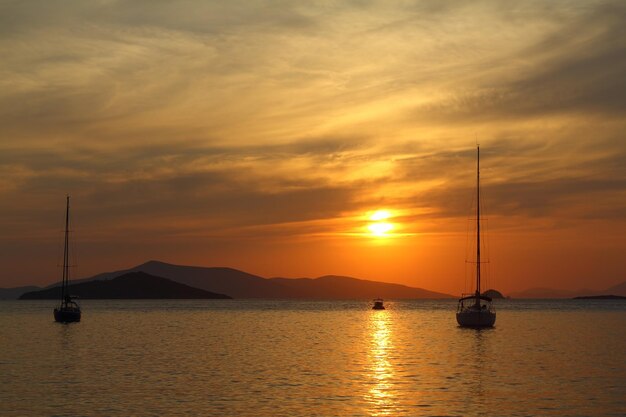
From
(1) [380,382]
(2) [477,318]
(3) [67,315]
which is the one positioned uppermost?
(2) [477,318]

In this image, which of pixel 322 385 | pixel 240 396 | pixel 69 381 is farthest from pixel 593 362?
pixel 69 381

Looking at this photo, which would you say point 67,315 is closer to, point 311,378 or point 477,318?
point 477,318

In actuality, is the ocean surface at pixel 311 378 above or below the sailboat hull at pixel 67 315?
below

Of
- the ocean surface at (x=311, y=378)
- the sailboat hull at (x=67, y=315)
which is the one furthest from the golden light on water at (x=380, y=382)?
the sailboat hull at (x=67, y=315)

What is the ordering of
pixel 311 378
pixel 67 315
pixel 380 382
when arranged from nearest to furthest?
pixel 380 382 → pixel 311 378 → pixel 67 315

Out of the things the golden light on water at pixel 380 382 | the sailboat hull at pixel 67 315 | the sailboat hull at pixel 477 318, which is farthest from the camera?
the sailboat hull at pixel 67 315

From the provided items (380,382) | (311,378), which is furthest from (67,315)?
(380,382)

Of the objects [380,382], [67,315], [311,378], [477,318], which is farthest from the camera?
[67,315]

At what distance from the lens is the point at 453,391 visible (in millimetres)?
48438

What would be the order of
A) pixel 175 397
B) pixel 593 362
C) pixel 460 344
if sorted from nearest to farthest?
pixel 175 397 < pixel 593 362 < pixel 460 344

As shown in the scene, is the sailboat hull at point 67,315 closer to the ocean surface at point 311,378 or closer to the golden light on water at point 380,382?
the ocean surface at point 311,378

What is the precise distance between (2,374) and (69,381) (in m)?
7.28

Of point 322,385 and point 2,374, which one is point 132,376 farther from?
point 322,385

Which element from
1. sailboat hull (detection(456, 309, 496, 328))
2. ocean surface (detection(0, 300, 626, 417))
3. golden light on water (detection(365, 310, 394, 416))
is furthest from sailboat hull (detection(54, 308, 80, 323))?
sailboat hull (detection(456, 309, 496, 328))
